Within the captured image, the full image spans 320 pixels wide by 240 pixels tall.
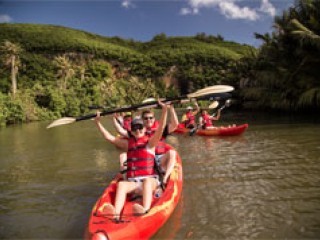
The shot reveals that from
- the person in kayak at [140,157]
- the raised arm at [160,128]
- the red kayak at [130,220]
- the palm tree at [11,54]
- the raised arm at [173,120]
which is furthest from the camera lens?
the palm tree at [11,54]

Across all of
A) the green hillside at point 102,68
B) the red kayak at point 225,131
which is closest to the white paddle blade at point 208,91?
the red kayak at point 225,131

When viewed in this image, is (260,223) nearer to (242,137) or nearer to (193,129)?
(242,137)

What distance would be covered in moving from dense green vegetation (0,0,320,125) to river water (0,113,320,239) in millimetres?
11520

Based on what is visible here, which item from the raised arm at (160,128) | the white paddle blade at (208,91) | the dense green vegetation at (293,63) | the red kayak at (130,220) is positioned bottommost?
the red kayak at (130,220)

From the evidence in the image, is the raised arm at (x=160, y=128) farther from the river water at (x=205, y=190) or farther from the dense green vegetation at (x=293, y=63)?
the dense green vegetation at (x=293, y=63)

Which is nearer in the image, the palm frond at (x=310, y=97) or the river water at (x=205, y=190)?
the river water at (x=205, y=190)

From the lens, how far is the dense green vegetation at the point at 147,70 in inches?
882

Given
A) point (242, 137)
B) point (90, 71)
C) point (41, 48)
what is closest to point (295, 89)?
point (242, 137)

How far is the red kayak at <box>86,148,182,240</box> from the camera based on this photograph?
4048mm

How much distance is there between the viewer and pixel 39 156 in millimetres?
11664

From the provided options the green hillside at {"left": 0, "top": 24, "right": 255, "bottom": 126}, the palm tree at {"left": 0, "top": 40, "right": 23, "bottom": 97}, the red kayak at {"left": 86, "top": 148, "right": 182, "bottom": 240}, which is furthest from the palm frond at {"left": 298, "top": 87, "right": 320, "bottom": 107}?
the palm tree at {"left": 0, "top": 40, "right": 23, "bottom": 97}

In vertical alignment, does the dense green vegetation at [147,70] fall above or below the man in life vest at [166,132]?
above

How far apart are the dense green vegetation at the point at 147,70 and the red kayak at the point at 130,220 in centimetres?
1713

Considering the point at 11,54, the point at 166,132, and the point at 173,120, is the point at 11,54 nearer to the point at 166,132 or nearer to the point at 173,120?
the point at 166,132
